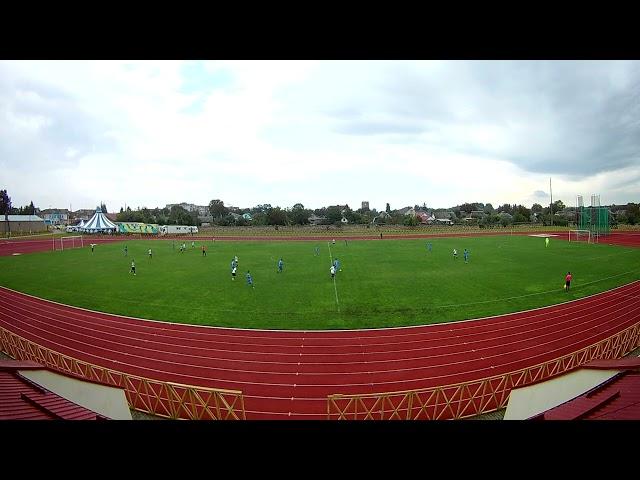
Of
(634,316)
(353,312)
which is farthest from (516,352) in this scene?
(634,316)

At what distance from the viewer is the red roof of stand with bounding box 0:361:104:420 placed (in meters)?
3.98

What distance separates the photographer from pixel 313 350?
954 centimetres

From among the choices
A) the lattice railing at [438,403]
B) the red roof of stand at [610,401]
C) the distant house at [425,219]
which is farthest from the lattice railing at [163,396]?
the distant house at [425,219]

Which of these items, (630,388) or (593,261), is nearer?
(630,388)

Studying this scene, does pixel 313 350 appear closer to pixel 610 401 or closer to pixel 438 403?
pixel 438 403

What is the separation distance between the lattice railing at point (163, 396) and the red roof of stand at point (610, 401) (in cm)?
496

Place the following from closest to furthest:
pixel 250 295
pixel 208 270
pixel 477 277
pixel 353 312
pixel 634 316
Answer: pixel 634 316 < pixel 353 312 < pixel 250 295 < pixel 477 277 < pixel 208 270

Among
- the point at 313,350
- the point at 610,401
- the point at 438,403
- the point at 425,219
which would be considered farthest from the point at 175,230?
the point at 425,219

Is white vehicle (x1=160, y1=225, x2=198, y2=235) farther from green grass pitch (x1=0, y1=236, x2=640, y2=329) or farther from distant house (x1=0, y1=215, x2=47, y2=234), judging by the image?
distant house (x1=0, y1=215, x2=47, y2=234)
